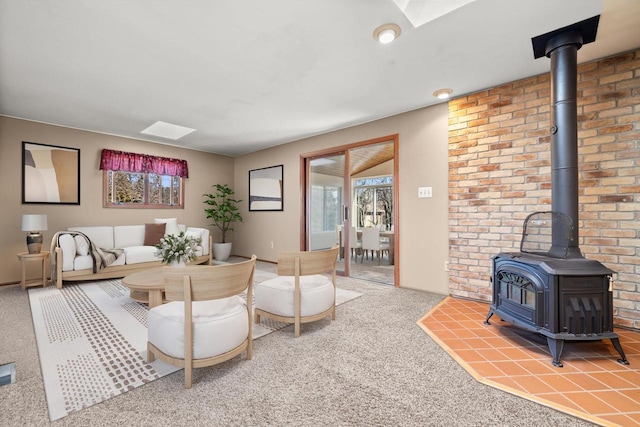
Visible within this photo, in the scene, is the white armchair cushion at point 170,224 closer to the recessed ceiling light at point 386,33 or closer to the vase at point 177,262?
the vase at point 177,262

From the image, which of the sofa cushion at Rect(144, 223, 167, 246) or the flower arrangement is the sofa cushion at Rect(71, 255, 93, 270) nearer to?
the sofa cushion at Rect(144, 223, 167, 246)

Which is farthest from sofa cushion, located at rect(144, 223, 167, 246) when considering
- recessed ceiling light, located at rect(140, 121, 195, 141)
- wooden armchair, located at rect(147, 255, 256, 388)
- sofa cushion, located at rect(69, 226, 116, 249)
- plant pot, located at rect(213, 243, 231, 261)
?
wooden armchair, located at rect(147, 255, 256, 388)

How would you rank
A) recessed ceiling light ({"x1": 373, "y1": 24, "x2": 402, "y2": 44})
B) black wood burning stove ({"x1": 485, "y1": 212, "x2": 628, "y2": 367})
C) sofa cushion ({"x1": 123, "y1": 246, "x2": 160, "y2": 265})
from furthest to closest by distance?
sofa cushion ({"x1": 123, "y1": 246, "x2": 160, "y2": 265}), recessed ceiling light ({"x1": 373, "y1": 24, "x2": 402, "y2": 44}), black wood burning stove ({"x1": 485, "y1": 212, "x2": 628, "y2": 367})

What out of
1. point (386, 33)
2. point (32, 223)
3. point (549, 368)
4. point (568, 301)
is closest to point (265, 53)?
point (386, 33)

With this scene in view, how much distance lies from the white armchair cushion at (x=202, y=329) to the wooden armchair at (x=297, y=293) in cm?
51

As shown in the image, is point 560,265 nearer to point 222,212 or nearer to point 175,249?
point 175,249

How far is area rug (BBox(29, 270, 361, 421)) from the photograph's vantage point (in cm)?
160

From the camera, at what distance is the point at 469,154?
331 cm

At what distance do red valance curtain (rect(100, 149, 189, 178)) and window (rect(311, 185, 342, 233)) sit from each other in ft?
9.43

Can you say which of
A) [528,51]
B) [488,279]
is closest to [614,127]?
[528,51]

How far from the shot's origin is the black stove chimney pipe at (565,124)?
212cm

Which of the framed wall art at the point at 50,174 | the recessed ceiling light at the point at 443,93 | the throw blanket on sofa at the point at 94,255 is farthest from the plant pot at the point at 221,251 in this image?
the recessed ceiling light at the point at 443,93

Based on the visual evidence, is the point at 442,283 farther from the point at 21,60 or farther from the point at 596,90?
the point at 21,60

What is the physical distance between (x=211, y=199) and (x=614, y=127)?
6526 mm
